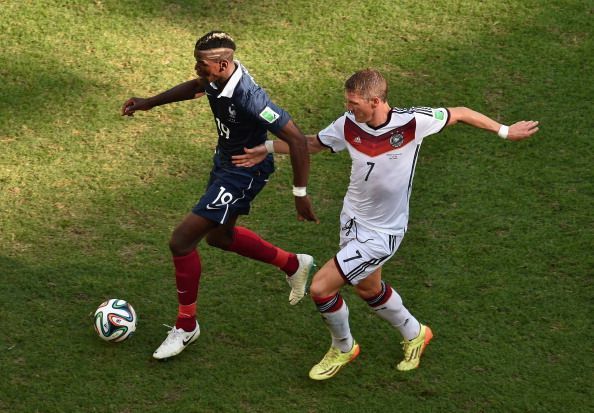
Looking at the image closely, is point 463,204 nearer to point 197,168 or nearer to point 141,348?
point 197,168

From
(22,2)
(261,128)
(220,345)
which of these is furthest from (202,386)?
(22,2)

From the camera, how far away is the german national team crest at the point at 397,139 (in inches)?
260

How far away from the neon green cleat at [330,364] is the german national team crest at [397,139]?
150 cm

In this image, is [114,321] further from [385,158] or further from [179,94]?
[385,158]

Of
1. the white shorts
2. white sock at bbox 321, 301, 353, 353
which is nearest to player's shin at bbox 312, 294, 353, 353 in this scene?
white sock at bbox 321, 301, 353, 353

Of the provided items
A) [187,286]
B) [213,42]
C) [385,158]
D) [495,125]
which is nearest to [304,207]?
[385,158]

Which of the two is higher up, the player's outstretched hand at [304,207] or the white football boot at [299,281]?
the player's outstretched hand at [304,207]

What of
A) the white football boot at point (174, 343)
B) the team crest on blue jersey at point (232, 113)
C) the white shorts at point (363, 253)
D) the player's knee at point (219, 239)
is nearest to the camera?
the white shorts at point (363, 253)

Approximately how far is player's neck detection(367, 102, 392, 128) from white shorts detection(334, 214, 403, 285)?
70 centimetres

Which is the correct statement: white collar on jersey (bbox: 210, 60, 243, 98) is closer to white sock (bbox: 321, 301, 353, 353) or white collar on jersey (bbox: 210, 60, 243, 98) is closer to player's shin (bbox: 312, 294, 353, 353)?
player's shin (bbox: 312, 294, 353, 353)

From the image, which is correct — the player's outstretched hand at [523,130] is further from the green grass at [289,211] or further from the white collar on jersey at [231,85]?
the white collar on jersey at [231,85]

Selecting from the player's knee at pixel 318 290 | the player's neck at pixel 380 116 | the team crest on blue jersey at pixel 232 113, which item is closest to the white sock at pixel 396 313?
the player's knee at pixel 318 290

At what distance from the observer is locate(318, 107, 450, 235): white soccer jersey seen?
6605 mm

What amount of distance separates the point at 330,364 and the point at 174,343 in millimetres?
1106
